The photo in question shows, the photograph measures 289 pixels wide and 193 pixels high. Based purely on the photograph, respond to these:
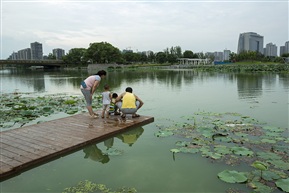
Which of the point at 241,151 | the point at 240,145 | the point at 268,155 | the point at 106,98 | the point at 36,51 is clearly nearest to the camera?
the point at 268,155

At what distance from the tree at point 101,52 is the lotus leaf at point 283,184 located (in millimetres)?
72072

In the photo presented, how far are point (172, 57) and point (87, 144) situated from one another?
85124mm

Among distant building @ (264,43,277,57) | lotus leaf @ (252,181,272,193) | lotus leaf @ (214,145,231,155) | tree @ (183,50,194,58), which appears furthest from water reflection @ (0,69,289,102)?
distant building @ (264,43,277,57)

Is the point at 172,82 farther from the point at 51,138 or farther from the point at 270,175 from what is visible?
the point at 270,175

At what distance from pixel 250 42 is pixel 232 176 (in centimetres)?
12279

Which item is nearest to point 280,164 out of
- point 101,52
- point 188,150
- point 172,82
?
point 188,150

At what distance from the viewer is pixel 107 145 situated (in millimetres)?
5918

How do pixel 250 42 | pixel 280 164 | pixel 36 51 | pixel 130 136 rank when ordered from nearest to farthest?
1. pixel 280 164
2. pixel 130 136
3. pixel 250 42
4. pixel 36 51

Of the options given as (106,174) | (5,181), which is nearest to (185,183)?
(106,174)

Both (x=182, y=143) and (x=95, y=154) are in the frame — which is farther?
(x=182, y=143)

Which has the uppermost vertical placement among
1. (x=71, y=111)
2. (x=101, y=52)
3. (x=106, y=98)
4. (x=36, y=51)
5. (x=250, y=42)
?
(x=36, y=51)

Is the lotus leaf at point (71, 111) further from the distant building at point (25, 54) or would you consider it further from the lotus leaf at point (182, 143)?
the distant building at point (25, 54)

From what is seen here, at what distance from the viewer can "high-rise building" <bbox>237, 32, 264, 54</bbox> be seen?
11306cm

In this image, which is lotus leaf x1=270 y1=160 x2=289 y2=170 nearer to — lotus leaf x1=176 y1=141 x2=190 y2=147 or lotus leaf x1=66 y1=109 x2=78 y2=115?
lotus leaf x1=176 y1=141 x2=190 y2=147
